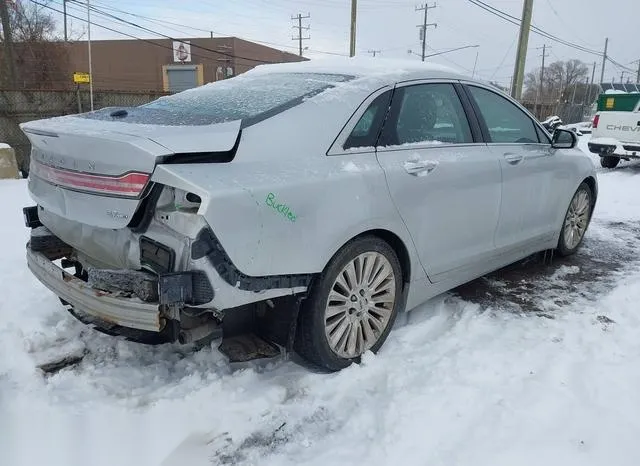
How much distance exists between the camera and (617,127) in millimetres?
11016

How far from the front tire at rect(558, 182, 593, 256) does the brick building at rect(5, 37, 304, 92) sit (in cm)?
4198

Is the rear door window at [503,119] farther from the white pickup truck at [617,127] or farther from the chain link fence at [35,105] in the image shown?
the chain link fence at [35,105]

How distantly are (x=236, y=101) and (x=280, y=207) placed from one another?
2.88 feet

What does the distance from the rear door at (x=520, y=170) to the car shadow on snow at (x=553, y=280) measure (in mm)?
385

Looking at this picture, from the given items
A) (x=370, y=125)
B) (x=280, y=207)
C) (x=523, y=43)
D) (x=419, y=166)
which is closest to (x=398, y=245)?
(x=419, y=166)

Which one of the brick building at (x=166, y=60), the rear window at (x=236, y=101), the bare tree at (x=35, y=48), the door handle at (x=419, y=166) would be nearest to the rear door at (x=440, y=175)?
the door handle at (x=419, y=166)

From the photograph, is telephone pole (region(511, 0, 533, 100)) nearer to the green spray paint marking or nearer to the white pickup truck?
the white pickup truck

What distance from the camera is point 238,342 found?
2723mm

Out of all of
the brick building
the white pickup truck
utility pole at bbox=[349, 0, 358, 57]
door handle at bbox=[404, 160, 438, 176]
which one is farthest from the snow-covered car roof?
the brick building

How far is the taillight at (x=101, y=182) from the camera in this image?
2.26m

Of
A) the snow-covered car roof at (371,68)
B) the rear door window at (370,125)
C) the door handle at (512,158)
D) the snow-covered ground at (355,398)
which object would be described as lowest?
the snow-covered ground at (355,398)

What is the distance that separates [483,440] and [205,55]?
1974 inches

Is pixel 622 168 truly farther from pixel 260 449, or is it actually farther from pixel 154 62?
pixel 154 62

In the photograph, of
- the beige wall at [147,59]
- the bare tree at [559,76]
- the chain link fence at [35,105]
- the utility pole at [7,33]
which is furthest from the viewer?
the bare tree at [559,76]
